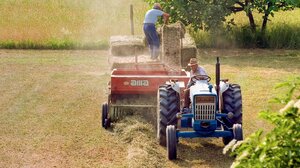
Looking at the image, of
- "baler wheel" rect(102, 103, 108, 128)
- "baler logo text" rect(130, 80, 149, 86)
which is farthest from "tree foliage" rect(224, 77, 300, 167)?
"baler wheel" rect(102, 103, 108, 128)

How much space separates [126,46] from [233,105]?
307 inches

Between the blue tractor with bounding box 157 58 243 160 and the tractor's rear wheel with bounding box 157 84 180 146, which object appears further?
the tractor's rear wheel with bounding box 157 84 180 146

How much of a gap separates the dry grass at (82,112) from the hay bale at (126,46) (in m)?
0.85

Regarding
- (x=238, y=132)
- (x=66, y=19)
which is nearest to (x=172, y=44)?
(x=238, y=132)

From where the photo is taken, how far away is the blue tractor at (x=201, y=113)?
9180 millimetres

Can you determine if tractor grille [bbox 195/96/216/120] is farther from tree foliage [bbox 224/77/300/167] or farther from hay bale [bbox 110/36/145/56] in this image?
hay bale [bbox 110/36/145/56]

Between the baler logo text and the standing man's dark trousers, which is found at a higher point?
the standing man's dark trousers

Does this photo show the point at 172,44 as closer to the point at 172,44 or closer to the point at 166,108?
the point at 172,44

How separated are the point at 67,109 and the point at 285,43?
1110cm

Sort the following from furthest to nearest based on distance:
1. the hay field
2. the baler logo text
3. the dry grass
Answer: the hay field < the baler logo text < the dry grass

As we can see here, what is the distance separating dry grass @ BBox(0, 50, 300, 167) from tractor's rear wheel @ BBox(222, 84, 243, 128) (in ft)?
1.83

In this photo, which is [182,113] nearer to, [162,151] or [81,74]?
[162,151]

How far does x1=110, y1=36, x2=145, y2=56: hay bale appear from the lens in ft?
55.8

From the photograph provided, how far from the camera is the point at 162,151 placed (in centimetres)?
959
